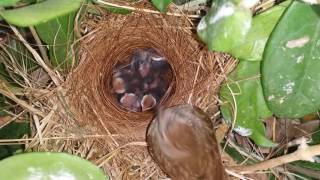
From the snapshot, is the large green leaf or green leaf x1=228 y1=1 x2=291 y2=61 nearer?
green leaf x1=228 y1=1 x2=291 y2=61

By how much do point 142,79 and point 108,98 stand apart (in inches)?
4.8

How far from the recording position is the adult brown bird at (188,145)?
0.99 metres

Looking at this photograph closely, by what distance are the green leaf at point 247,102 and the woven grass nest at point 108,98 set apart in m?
0.03

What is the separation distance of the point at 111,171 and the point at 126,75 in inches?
10.0

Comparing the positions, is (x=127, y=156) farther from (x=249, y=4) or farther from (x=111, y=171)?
(x=249, y=4)

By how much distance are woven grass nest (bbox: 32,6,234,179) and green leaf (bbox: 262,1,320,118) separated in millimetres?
123

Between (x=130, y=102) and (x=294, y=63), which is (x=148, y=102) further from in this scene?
(x=294, y=63)

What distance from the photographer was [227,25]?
0.76 meters

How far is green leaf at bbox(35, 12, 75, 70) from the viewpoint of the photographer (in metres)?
0.92

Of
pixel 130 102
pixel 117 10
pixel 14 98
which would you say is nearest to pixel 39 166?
pixel 14 98

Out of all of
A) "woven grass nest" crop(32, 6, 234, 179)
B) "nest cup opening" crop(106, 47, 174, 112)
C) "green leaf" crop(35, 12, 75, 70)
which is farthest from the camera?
"nest cup opening" crop(106, 47, 174, 112)

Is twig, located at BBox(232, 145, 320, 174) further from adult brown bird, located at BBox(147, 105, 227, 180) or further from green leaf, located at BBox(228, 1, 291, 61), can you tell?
green leaf, located at BBox(228, 1, 291, 61)

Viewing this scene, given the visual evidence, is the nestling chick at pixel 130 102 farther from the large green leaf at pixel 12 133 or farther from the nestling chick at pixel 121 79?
the large green leaf at pixel 12 133

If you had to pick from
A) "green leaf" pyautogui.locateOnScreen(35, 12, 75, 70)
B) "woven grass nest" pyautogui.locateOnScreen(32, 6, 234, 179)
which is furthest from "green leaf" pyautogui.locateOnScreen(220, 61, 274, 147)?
"green leaf" pyautogui.locateOnScreen(35, 12, 75, 70)
